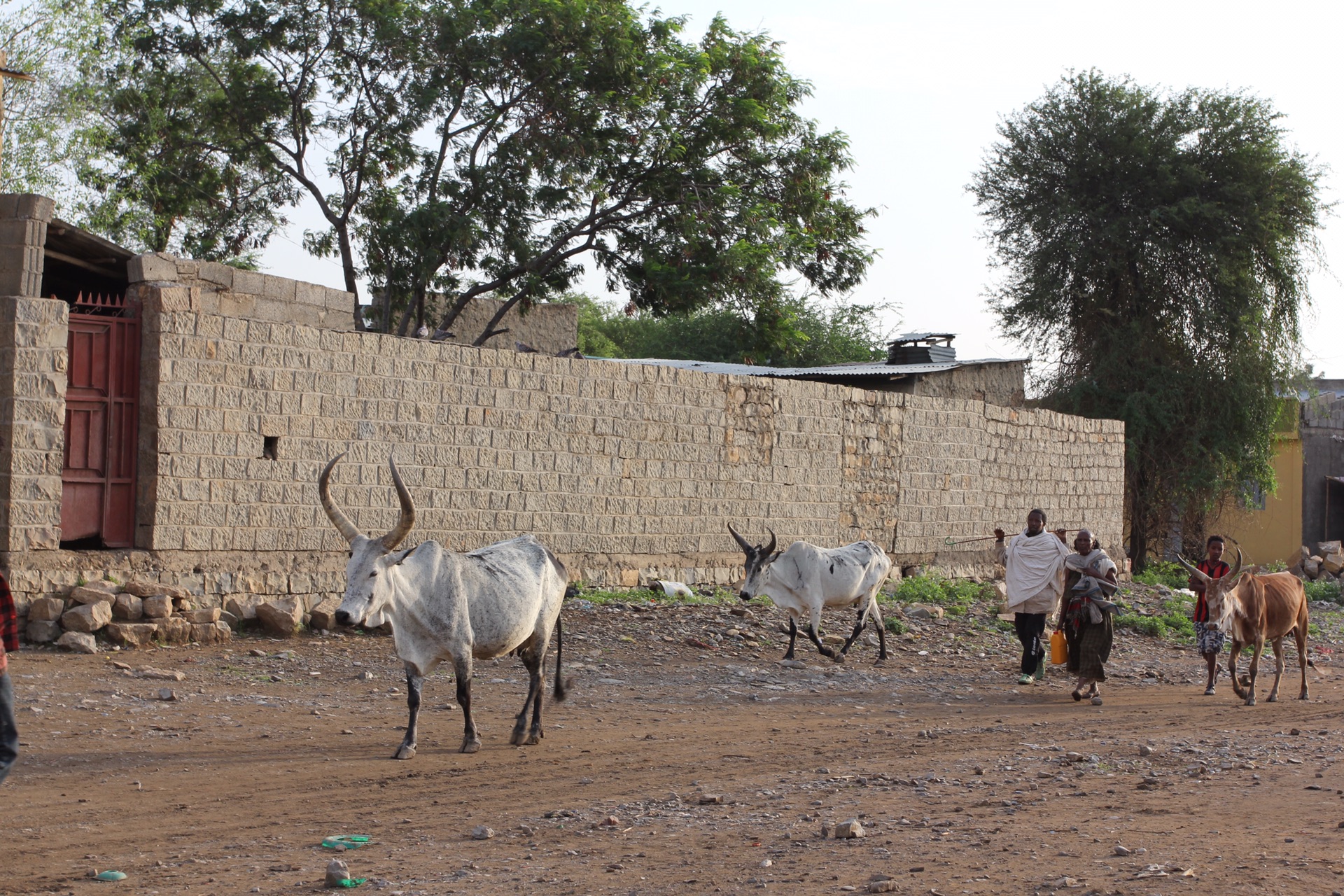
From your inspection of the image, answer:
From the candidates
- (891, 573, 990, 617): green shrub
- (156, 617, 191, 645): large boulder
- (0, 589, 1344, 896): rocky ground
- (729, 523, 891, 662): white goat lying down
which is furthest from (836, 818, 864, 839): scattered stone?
(891, 573, 990, 617): green shrub

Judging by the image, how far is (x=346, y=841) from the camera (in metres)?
5.39

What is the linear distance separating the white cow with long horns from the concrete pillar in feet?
14.5

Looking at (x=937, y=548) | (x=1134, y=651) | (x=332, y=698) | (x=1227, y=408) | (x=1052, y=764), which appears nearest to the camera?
(x=1052, y=764)

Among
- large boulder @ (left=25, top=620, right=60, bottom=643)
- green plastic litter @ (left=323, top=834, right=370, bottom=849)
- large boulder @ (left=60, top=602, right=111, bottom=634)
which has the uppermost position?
large boulder @ (left=60, top=602, right=111, bottom=634)

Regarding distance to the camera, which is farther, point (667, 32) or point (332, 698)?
point (667, 32)

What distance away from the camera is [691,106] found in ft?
69.1

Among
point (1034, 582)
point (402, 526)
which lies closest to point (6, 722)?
point (402, 526)

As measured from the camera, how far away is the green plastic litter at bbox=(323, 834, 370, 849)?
5.36 meters

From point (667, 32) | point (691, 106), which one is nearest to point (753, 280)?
point (691, 106)

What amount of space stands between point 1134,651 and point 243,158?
15.9 m

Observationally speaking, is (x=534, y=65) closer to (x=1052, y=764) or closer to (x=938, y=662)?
(x=938, y=662)

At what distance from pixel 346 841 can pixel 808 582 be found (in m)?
7.33

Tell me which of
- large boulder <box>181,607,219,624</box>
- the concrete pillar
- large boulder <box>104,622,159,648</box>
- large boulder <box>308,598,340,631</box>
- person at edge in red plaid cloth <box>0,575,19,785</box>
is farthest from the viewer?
large boulder <box>308,598,340,631</box>

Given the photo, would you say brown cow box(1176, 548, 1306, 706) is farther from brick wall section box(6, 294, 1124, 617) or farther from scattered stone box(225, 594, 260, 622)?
scattered stone box(225, 594, 260, 622)
